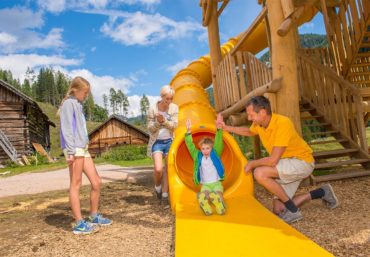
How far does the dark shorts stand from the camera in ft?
16.6

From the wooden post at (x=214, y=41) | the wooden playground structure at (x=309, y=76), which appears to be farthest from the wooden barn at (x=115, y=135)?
the wooden post at (x=214, y=41)

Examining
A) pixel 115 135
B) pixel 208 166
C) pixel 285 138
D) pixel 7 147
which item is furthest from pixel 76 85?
pixel 115 135

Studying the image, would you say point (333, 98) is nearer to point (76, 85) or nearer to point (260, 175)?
point (260, 175)

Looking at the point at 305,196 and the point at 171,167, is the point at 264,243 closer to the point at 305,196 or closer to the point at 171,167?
the point at 305,196

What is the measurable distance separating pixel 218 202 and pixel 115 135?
2873 centimetres

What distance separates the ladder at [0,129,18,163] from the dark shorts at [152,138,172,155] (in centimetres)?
1808

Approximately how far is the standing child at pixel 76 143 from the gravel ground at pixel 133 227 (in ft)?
0.84

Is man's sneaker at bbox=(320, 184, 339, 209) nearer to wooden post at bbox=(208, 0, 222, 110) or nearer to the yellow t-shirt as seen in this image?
the yellow t-shirt

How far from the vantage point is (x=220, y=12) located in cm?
873

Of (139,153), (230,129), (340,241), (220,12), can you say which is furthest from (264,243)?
(139,153)

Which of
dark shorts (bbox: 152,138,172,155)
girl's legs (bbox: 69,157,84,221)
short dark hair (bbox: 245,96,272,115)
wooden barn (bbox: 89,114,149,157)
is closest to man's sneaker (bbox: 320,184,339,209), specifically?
short dark hair (bbox: 245,96,272,115)

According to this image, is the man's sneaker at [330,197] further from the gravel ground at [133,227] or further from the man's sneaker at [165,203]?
the man's sneaker at [165,203]

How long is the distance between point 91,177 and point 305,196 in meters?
2.43

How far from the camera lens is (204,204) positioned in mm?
3799
